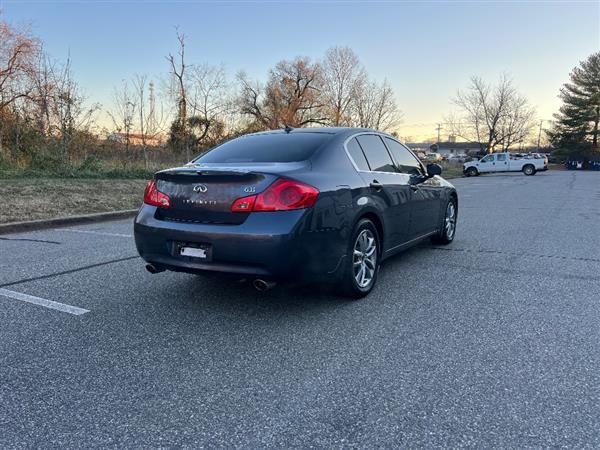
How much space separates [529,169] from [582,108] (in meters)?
33.4

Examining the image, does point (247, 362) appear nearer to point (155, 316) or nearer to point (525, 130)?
point (155, 316)

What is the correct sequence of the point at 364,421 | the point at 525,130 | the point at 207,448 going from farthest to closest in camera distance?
the point at 525,130, the point at 364,421, the point at 207,448

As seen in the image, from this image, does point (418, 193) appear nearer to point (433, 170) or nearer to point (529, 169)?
point (433, 170)

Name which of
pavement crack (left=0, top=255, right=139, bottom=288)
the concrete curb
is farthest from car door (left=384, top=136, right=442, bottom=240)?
the concrete curb

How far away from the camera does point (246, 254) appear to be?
3480 millimetres

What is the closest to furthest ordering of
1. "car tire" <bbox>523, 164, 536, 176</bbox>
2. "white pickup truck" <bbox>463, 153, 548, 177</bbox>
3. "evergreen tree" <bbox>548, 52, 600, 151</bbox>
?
"car tire" <bbox>523, 164, 536, 176</bbox>
"white pickup truck" <bbox>463, 153, 548, 177</bbox>
"evergreen tree" <bbox>548, 52, 600, 151</bbox>

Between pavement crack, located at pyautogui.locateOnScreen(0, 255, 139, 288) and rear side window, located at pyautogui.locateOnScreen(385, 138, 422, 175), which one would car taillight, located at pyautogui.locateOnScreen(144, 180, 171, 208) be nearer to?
pavement crack, located at pyautogui.locateOnScreen(0, 255, 139, 288)

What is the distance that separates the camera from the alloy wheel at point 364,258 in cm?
418

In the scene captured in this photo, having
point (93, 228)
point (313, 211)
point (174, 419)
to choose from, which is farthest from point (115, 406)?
point (93, 228)

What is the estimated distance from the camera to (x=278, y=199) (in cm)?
351

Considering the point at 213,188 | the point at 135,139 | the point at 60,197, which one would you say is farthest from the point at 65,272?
the point at 135,139

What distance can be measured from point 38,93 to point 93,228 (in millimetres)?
10285

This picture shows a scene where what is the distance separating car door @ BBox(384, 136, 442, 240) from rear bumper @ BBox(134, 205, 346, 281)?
181 centimetres

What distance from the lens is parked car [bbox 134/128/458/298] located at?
3494 mm
